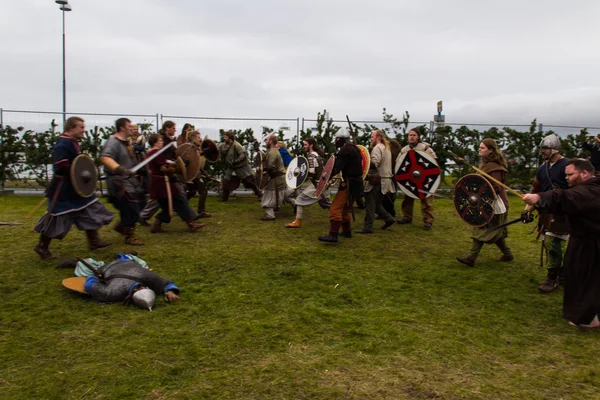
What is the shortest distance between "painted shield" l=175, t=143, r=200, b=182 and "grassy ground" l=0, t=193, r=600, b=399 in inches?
50.9

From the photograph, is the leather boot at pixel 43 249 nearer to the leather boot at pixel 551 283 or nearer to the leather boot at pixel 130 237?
the leather boot at pixel 130 237

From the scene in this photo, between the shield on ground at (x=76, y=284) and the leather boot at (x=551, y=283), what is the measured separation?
4.44 m

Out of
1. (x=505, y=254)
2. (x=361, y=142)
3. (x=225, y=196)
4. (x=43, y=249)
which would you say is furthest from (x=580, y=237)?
(x=361, y=142)

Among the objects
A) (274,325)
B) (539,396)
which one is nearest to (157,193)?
(274,325)

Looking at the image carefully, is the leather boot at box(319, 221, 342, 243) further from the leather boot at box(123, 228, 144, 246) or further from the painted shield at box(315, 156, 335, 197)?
the leather boot at box(123, 228, 144, 246)

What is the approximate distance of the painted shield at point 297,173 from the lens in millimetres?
7966

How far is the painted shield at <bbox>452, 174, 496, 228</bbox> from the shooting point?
16.8 feet

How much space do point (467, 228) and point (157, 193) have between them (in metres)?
5.15

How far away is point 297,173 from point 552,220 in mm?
4294

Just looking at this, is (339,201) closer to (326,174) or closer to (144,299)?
(326,174)

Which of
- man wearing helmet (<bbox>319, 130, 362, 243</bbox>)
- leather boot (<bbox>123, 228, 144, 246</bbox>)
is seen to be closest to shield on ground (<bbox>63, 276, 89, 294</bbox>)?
leather boot (<bbox>123, 228, 144, 246</bbox>)

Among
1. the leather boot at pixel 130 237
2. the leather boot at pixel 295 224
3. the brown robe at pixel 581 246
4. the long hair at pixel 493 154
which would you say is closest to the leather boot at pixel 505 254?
the long hair at pixel 493 154

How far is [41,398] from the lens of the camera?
2.71 m

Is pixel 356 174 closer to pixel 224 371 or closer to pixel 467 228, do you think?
pixel 467 228
